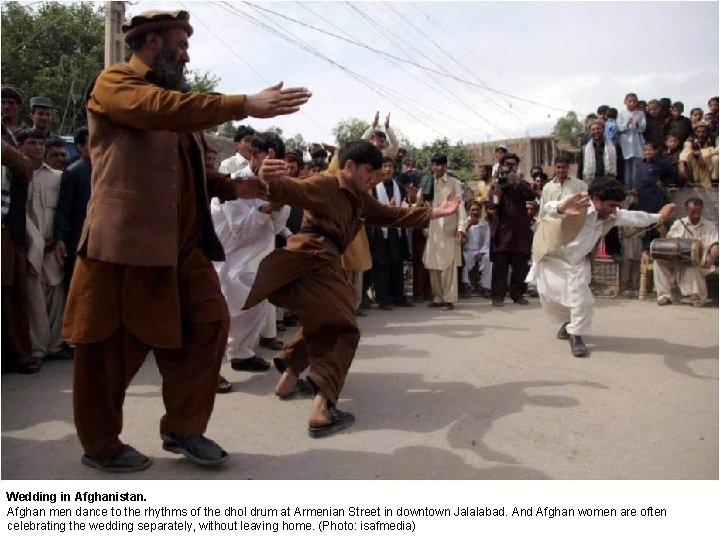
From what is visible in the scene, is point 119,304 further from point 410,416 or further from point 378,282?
point 378,282

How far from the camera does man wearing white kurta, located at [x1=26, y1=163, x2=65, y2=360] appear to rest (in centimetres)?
506

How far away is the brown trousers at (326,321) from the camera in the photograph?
12.3ft

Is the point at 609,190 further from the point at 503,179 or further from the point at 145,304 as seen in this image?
the point at 145,304

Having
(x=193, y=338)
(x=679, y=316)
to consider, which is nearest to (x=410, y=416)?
(x=193, y=338)

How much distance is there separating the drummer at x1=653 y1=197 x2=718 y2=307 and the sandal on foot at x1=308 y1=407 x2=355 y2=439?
6080 millimetres

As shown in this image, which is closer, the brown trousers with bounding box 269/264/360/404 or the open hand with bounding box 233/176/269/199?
the open hand with bounding box 233/176/269/199

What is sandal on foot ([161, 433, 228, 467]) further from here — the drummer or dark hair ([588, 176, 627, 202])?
A: the drummer

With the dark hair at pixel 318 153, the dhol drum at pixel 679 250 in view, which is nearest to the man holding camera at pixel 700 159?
the dhol drum at pixel 679 250

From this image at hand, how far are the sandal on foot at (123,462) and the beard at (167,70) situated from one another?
5.59 ft

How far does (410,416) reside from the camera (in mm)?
3990

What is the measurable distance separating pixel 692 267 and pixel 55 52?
2279cm

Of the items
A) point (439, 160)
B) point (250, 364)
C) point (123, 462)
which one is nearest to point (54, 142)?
point (250, 364)

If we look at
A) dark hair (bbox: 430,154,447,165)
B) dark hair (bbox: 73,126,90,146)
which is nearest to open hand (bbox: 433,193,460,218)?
dark hair (bbox: 73,126,90,146)

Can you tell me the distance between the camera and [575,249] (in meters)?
5.68
